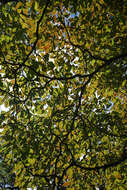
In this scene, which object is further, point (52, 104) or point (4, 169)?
point (4, 169)

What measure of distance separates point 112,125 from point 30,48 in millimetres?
3475

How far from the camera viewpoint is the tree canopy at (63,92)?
3.56 metres

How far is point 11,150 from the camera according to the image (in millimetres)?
4367

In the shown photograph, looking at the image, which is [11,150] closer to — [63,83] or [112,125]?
[63,83]

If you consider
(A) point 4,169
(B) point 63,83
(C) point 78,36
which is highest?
(C) point 78,36

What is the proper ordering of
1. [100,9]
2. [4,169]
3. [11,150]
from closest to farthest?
[100,9] < [11,150] < [4,169]

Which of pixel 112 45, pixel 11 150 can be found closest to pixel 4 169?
pixel 11 150

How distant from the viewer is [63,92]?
457cm

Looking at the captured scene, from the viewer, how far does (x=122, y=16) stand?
9.98 ft

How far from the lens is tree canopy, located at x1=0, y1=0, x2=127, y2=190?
11.7 feet

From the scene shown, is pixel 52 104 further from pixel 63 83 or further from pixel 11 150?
pixel 11 150

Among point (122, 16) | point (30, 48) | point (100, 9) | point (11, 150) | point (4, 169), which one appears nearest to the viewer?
point (122, 16)

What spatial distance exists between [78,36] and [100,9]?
83cm

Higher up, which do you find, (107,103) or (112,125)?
(107,103)
